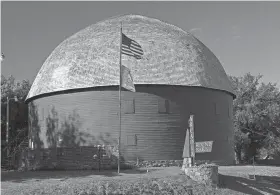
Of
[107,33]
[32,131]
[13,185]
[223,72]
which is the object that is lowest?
[13,185]

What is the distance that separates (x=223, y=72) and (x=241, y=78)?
53.4 feet

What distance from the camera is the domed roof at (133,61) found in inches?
1040

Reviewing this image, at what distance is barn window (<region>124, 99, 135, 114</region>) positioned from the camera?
25.8 m

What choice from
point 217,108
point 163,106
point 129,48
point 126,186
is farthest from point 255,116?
point 126,186

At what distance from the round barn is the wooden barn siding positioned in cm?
7

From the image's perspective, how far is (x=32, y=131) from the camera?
30.5m

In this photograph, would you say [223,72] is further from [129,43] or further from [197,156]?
[129,43]

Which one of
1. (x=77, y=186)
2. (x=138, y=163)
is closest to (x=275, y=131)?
(x=138, y=163)

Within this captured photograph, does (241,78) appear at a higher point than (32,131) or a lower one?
higher

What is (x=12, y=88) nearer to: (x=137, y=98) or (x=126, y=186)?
(x=137, y=98)

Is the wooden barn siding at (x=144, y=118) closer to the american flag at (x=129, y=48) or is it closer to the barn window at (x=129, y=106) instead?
the barn window at (x=129, y=106)

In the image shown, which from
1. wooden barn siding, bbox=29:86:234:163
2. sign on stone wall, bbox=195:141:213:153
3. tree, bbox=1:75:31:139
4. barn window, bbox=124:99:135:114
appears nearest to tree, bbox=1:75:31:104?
tree, bbox=1:75:31:139

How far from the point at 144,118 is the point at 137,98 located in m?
1.42

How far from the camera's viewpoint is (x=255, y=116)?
42188 millimetres
